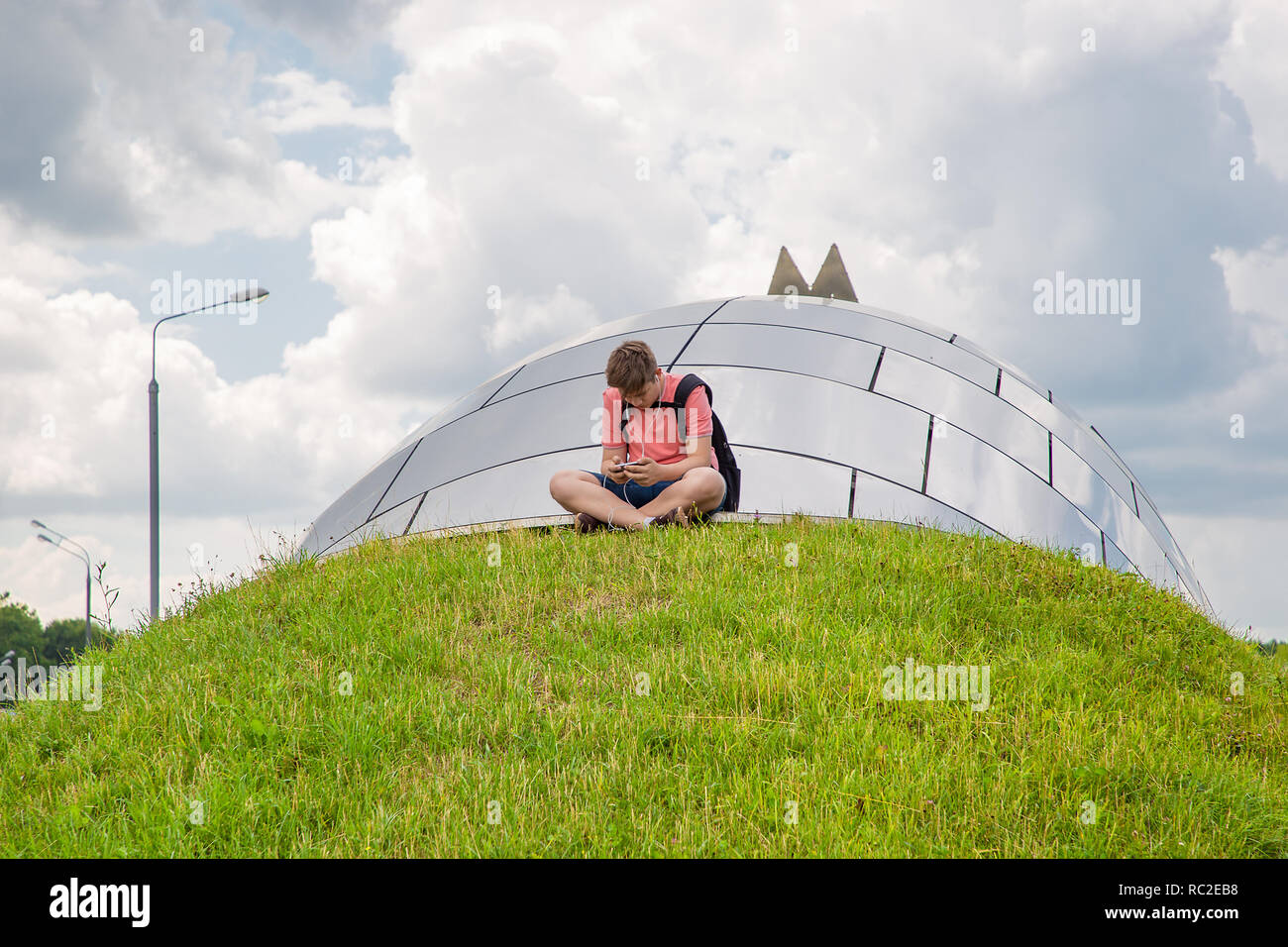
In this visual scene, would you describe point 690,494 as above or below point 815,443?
below

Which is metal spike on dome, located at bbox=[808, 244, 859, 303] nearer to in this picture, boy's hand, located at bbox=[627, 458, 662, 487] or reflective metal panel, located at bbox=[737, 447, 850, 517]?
reflective metal panel, located at bbox=[737, 447, 850, 517]

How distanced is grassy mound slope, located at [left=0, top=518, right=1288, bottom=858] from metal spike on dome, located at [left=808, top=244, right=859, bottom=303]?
31.5ft

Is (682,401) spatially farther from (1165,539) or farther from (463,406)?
(1165,539)

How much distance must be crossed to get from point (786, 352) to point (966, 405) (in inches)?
90.5

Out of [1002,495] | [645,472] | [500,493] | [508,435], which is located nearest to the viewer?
[645,472]

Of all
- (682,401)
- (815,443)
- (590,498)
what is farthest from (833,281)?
(590,498)

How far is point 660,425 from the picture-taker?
25.4 ft

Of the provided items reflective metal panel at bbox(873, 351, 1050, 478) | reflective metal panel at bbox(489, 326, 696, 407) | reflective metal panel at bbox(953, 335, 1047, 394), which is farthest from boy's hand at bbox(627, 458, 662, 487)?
reflective metal panel at bbox(953, 335, 1047, 394)

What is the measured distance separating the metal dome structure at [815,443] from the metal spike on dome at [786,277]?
7.94 feet

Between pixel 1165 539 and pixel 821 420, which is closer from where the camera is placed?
pixel 821 420

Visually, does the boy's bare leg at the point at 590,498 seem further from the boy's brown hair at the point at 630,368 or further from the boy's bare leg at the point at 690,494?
the boy's brown hair at the point at 630,368
